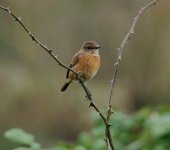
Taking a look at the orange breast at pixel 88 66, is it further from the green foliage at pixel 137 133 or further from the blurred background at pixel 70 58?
the blurred background at pixel 70 58

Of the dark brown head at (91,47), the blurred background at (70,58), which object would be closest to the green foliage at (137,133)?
the dark brown head at (91,47)

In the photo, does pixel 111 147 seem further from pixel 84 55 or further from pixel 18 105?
pixel 18 105

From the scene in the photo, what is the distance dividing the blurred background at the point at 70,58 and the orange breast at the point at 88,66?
37.3ft

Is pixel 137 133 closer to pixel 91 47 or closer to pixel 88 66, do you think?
pixel 88 66

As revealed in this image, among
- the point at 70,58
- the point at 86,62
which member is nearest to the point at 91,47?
the point at 86,62

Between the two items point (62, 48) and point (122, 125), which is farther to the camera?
point (62, 48)

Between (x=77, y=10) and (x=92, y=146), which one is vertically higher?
(x=77, y=10)

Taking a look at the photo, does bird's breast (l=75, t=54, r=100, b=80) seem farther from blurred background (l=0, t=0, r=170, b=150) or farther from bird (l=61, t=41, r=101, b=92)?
blurred background (l=0, t=0, r=170, b=150)

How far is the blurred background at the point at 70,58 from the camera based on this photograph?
1758cm

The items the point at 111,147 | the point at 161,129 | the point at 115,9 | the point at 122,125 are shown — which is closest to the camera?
the point at 111,147

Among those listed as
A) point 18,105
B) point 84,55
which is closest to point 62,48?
point 18,105

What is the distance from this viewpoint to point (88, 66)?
18.5 ft

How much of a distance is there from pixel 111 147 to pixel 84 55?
2.06 m

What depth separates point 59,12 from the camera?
1817 cm
